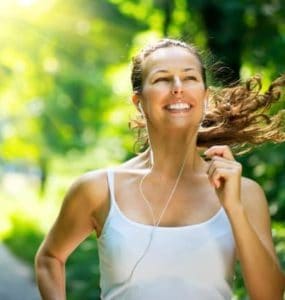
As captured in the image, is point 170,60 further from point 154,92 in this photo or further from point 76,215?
point 76,215

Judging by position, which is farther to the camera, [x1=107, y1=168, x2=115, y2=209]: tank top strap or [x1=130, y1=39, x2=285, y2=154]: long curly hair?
[x1=130, y1=39, x2=285, y2=154]: long curly hair

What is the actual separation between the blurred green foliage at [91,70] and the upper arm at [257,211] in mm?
687

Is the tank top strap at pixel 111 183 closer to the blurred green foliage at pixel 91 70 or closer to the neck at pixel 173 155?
the neck at pixel 173 155

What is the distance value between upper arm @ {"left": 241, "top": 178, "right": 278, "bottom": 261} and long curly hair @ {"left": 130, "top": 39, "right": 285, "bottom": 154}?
28 cm

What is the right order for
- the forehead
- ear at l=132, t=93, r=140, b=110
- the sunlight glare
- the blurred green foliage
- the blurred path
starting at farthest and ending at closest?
the blurred path
the sunlight glare
the blurred green foliage
ear at l=132, t=93, r=140, b=110
the forehead

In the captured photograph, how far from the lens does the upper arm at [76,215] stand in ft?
9.60

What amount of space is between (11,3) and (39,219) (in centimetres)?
772

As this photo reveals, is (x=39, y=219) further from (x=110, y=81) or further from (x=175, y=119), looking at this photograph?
(x=175, y=119)

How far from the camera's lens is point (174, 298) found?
263 centimetres

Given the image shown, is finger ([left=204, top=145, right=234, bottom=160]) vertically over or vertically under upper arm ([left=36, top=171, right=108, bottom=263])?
over

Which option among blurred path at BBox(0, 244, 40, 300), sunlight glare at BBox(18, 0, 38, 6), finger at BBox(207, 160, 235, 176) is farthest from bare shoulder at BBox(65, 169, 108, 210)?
blurred path at BBox(0, 244, 40, 300)

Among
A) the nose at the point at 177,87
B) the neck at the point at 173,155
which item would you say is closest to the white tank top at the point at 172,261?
the neck at the point at 173,155

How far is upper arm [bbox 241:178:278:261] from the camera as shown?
271 centimetres

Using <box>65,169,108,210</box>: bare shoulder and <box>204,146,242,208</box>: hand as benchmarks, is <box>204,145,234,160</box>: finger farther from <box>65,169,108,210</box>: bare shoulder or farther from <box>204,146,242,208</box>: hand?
<box>65,169,108,210</box>: bare shoulder
